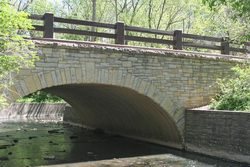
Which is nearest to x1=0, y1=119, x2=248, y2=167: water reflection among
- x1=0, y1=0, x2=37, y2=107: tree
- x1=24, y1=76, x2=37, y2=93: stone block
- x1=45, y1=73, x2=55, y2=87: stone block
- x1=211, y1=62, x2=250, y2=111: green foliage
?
x1=211, y1=62, x2=250, y2=111: green foliage

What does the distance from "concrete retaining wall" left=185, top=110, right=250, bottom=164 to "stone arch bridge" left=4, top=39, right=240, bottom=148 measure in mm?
493

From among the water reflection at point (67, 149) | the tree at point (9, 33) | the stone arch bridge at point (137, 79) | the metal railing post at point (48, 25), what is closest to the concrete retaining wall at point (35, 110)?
→ the water reflection at point (67, 149)

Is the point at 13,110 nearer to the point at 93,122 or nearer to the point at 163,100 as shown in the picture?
the point at 93,122

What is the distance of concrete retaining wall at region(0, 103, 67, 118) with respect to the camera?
25.6 m

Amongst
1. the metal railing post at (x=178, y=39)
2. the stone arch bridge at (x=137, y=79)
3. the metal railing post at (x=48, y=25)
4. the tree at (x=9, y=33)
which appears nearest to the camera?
the tree at (x=9, y=33)

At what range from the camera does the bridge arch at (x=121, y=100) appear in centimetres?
933

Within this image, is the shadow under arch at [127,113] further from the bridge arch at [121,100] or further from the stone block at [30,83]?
the stone block at [30,83]

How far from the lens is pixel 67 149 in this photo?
1186 cm

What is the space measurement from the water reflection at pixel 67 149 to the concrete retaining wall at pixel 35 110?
1017 cm

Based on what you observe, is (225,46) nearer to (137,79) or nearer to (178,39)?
(178,39)

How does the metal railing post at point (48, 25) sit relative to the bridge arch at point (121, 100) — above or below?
above

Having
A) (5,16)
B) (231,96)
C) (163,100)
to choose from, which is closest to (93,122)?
(163,100)

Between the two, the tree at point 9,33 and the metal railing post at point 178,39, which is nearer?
the tree at point 9,33

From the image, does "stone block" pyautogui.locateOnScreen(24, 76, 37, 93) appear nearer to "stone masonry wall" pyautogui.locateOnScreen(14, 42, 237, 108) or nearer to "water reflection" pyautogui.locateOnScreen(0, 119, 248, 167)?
"stone masonry wall" pyautogui.locateOnScreen(14, 42, 237, 108)
